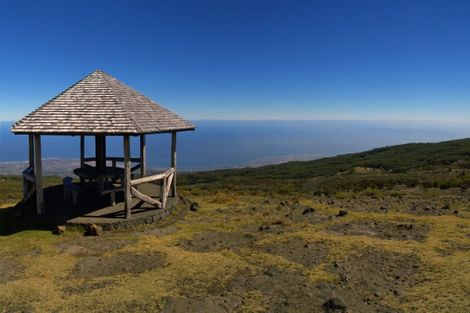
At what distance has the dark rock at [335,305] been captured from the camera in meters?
6.88

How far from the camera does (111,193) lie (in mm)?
14188

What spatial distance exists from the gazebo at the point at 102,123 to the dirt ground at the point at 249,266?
1.89 m

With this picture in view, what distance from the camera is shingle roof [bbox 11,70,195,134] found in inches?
494

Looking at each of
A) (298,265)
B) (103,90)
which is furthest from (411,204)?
(103,90)

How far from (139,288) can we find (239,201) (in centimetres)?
1068

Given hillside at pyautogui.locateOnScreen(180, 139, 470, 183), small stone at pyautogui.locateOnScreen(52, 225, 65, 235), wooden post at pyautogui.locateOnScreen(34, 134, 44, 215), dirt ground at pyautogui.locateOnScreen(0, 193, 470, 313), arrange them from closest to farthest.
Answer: dirt ground at pyautogui.locateOnScreen(0, 193, 470, 313) → small stone at pyautogui.locateOnScreen(52, 225, 65, 235) → wooden post at pyautogui.locateOnScreen(34, 134, 44, 215) → hillside at pyautogui.locateOnScreen(180, 139, 470, 183)

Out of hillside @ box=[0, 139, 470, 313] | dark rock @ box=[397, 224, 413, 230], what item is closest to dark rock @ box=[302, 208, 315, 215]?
hillside @ box=[0, 139, 470, 313]

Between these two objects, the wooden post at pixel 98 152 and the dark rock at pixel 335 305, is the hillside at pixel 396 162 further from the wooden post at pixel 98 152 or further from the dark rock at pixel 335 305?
the dark rock at pixel 335 305

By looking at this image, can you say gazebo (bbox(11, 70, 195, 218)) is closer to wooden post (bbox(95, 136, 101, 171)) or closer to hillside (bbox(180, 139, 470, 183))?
wooden post (bbox(95, 136, 101, 171))

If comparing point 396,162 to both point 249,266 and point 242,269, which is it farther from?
point 242,269

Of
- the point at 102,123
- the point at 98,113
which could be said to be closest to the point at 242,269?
the point at 102,123

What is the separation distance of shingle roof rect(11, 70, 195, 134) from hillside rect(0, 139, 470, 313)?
3.37 m

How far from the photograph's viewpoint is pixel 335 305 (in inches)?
274

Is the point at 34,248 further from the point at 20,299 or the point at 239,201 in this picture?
the point at 239,201
